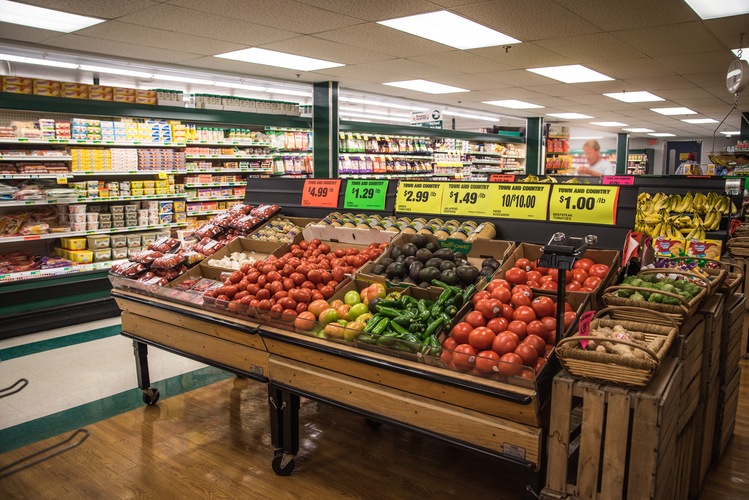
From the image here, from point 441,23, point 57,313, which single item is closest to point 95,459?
point 57,313

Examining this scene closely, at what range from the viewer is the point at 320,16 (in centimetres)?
432

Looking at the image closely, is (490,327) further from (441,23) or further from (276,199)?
(441,23)

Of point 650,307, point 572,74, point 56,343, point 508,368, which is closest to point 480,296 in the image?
point 508,368

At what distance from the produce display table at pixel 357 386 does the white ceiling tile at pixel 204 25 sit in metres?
2.47

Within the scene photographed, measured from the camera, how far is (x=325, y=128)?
800 cm

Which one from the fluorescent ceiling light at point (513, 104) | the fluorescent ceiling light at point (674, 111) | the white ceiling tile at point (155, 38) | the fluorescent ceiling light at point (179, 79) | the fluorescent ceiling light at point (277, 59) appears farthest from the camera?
the fluorescent ceiling light at point (674, 111)

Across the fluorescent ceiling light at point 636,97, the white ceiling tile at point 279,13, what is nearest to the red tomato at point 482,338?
the white ceiling tile at point 279,13

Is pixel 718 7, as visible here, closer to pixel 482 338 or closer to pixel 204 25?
pixel 482 338

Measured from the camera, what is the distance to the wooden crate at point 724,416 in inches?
109

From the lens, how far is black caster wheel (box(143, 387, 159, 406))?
3.50m

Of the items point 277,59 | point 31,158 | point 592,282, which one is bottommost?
point 592,282

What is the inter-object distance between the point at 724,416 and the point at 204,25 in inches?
197

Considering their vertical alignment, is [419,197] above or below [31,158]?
below

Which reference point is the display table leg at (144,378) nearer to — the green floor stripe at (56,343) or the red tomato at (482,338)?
the green floor stripe at (56,343)
